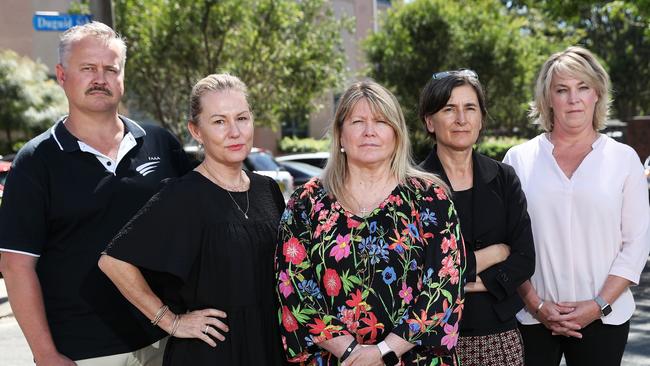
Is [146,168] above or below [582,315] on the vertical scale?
above

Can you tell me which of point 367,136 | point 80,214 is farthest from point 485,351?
point 80,214

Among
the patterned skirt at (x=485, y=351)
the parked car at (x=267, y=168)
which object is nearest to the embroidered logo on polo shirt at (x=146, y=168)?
the patterned skirt at (x=485, y=351)

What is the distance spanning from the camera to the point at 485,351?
3328 millimetres

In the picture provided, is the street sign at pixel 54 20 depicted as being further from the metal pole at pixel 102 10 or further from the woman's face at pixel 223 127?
the woman's face at pixel 223 127

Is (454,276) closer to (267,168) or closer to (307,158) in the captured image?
(267,168)

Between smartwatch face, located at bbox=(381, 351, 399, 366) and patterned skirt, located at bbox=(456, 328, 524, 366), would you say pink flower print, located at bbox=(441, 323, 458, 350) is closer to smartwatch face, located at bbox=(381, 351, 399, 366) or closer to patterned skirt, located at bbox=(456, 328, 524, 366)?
smartwatch face, located at bbox=(381, 351, 399, 366)

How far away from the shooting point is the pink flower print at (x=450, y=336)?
2.96 metres

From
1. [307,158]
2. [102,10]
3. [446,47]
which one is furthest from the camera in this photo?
[446,47]

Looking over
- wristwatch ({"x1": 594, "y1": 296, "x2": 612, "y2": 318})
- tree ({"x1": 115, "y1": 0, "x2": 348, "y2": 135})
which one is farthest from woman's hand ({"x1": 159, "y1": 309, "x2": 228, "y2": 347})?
tree ({"x1": 115, "y1": 0, "x2": 348, "y2": 135})

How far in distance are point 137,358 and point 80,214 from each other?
2.22 ft

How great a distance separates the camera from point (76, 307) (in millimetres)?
3127

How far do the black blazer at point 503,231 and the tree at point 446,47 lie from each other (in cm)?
1757

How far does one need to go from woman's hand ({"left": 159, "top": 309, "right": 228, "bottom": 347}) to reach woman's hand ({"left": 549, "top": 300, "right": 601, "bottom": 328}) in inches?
61.3

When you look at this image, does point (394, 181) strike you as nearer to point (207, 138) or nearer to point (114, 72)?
point (207, 138)
